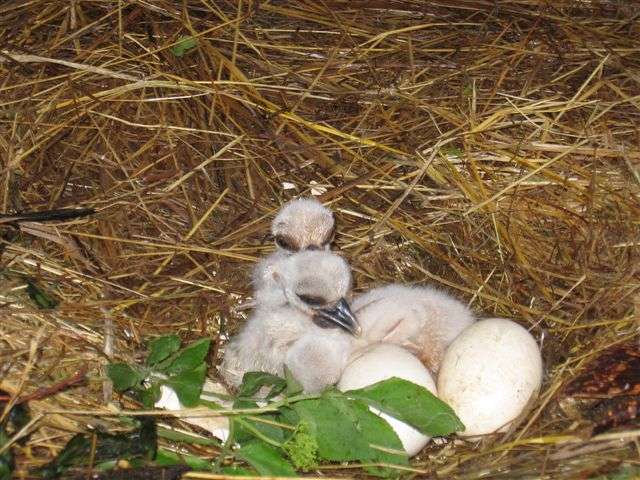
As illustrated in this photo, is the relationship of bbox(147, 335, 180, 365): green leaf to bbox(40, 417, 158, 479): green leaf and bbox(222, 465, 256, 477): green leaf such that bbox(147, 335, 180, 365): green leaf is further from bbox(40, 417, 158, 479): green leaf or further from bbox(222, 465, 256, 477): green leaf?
bbox(222, 465, 256, 477): green leaf

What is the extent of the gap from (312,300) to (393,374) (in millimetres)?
334

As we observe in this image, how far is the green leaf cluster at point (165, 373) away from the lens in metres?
2.25

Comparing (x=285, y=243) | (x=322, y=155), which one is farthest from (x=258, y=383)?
(x=322, y=155)

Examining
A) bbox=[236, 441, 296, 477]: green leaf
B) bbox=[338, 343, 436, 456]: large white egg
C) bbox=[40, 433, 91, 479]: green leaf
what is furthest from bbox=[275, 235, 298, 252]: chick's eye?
bbox=[40, 433, 91, 479]: green leaf

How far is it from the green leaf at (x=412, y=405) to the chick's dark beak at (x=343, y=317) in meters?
0.28

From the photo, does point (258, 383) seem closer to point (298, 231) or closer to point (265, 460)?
point (265, 460)

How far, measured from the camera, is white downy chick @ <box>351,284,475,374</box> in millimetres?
2545

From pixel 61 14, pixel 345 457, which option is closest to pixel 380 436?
pixel 345 457

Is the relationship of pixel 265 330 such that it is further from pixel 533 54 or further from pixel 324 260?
pixel 533 54

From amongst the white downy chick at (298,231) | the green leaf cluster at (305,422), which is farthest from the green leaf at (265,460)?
the white downy chick at (298,231)

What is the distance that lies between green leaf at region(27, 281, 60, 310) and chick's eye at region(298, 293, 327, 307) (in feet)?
2.32

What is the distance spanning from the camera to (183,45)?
3475mm

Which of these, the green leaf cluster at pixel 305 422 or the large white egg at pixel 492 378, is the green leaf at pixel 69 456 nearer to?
the green leaf cluster at pixel 305 422

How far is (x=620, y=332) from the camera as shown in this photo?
8.13 ft
